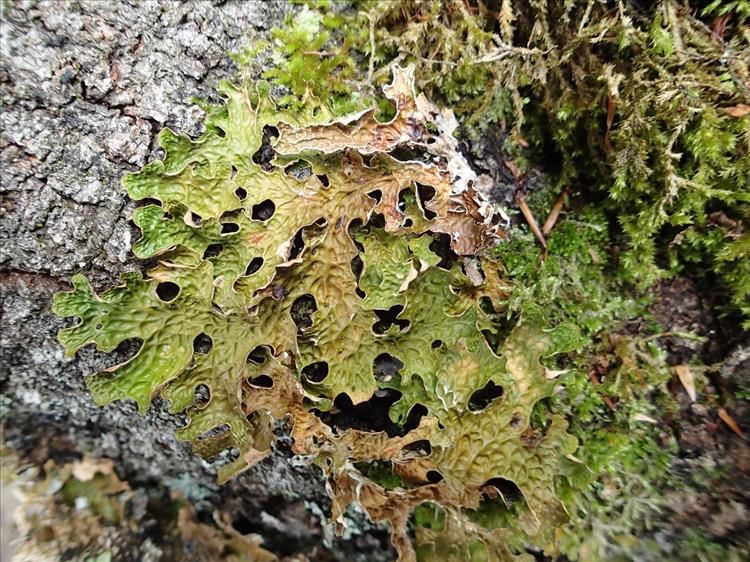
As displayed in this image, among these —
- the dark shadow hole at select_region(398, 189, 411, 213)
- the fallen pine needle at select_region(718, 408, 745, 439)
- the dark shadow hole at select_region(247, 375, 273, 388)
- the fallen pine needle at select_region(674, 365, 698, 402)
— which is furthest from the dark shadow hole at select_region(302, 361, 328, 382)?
the fallen pine needle at select_region(718, 408, 745, 439)

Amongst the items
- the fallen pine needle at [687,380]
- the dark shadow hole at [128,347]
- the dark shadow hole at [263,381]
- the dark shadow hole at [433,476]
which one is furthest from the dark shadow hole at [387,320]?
the fallen pine needle at [687,380]

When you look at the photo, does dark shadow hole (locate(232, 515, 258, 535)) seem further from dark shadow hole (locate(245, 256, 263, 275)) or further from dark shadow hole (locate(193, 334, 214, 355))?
dark shadow hole (locate(245, 256, 263, 275))

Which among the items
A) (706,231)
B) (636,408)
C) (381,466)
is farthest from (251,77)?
(636,408)

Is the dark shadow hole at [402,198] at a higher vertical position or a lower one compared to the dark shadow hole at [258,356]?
higher

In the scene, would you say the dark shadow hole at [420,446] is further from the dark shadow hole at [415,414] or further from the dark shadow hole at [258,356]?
the dark shadow hole at [258,356]

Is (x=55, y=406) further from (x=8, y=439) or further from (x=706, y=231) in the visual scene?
(x=706, y=231)
